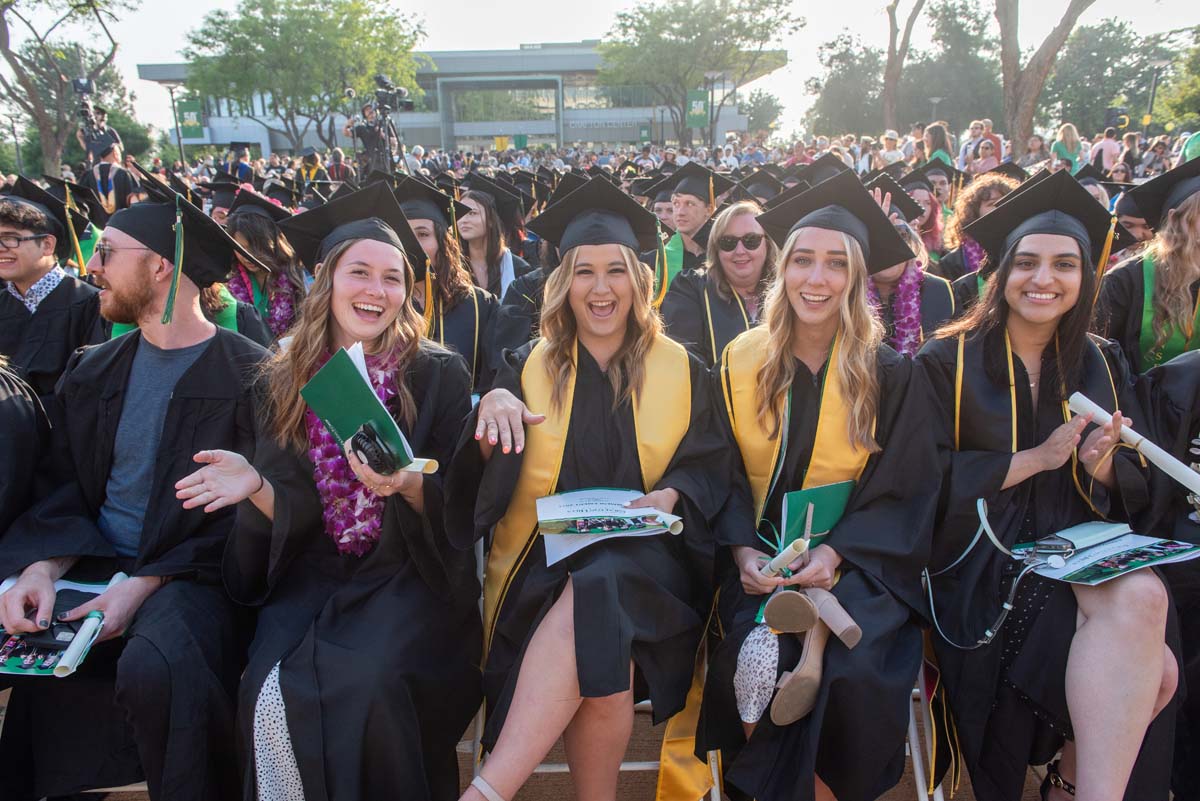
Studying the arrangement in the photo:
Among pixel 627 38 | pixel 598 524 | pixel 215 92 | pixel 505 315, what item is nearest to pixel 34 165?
pixel 215 92

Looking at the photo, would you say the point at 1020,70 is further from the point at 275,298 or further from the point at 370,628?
the point at 370,628

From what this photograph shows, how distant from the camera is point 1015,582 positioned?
95.0 inches

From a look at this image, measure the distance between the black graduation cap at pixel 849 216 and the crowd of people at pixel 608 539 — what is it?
0.01 meters

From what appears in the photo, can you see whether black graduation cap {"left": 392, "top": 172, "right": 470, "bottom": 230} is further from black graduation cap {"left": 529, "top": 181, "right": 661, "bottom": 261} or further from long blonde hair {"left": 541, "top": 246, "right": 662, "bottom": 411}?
long blonde hair {"left": 541, "top": 246, "right": 662, "bottom": 411}

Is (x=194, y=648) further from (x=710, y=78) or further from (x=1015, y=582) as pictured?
(x=710, y=78)

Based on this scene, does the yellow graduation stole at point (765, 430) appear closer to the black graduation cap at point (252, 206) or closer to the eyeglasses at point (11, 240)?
the black graduation cap at point (252, 206)

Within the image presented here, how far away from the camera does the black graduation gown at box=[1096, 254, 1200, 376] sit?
367cm

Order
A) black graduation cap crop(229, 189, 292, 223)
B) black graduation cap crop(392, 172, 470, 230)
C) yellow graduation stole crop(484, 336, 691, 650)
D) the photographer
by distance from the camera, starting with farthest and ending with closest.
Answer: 1. the photographer
2. black graduation cap crop(229, 189, 292, 223)
3. black graduation cap crop(392, 172, 470, 230)
4. yellow graduation stole crop(484, 336, 691, 650)

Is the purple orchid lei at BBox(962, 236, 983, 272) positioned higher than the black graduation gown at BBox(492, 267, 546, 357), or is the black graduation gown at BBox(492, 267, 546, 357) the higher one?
the purple orchid lei at BBox(962, 236, 983, 272)

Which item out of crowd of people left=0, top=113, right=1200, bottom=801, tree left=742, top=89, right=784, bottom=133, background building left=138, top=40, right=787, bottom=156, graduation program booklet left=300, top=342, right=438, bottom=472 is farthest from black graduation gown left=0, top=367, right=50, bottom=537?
tree left=742, top=89, right=784, bottom=133

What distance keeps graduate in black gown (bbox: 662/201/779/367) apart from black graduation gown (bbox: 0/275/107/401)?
10.3ft

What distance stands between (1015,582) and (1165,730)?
0.57m

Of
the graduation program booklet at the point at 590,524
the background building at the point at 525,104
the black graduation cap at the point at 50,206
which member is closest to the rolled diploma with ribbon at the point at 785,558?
the graduation program booklet at the point at 590,524

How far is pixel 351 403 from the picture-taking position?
7.04ft
